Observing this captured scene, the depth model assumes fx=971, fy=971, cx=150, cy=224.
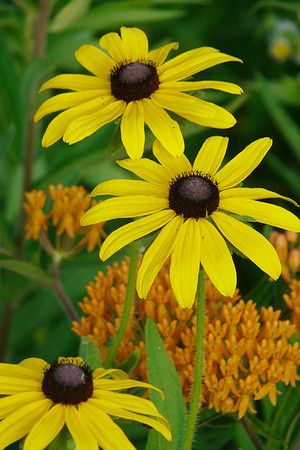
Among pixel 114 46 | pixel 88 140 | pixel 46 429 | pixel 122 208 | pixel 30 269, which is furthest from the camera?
pixel 88 140

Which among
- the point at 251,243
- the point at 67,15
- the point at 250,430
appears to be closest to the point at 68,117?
the point at 251,243

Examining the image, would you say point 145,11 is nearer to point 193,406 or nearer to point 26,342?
point 26,342

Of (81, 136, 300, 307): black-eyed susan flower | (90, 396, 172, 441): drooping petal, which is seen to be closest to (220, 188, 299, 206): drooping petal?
(81, 136, 300, 307): black-eyed susan flower

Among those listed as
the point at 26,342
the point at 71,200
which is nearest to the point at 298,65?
the point at 26,342

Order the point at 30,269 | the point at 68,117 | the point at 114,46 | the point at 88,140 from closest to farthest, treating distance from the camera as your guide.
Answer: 1. the point at 68,117
2. the point at 114,46
3. the point at 30,269
4. the point at 88,140

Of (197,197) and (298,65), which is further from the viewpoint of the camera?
(298,65)

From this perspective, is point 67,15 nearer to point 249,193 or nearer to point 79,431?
point 249,193
